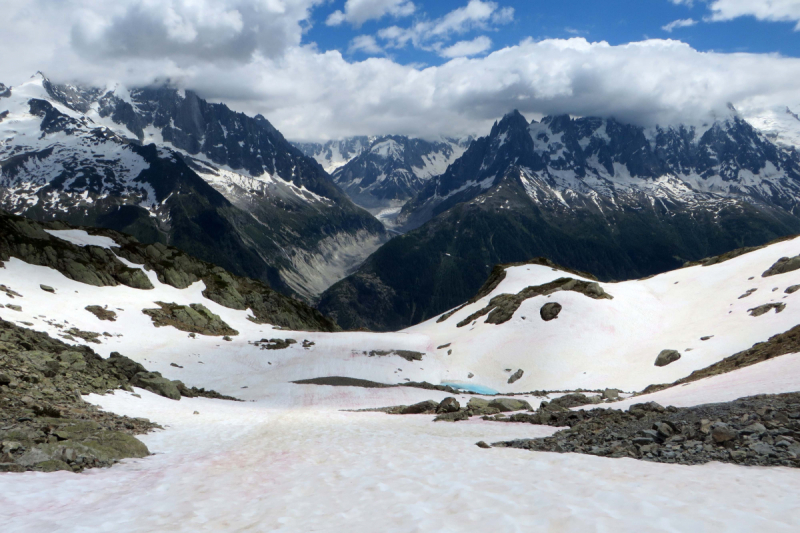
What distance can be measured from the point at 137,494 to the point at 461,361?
6320 centimetres

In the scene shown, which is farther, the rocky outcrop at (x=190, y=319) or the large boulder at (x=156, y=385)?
the rocky outcrop at (x=190, y=319)

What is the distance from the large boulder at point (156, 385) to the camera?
39938mm

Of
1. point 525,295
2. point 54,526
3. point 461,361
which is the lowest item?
point 461,361

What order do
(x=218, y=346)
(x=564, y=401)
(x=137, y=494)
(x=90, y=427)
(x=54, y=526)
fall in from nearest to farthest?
1. (x=54, y=526)
2. (x=137, y=494)
3. (x=90, y=427)
4. (x=564, y=401)
5. (x=218, y=346)

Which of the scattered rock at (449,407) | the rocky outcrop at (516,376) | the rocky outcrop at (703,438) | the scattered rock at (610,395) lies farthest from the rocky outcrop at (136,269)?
the rocky outcrop at (703,438)

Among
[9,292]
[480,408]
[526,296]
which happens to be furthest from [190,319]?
[480,408]

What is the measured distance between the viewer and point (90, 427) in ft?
66.7

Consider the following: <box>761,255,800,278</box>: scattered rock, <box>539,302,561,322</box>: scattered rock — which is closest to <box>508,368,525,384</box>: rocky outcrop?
<box>539,302,561,322</box>: scattered rock

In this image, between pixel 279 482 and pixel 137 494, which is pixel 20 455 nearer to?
pixel 137 494

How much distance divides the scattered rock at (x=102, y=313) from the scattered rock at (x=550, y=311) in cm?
6759

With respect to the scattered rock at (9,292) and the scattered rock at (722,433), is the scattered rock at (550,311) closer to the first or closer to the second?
the scattered rock at (722,433)

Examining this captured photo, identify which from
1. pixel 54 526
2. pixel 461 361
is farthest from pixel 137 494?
pixel 461 361

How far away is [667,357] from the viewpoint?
53562 millimetres

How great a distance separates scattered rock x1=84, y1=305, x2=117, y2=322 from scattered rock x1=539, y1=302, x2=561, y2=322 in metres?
67.6
